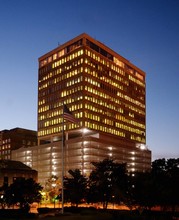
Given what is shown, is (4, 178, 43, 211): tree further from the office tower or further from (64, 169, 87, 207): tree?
the office tower

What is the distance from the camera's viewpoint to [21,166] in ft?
589

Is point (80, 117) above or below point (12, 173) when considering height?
above

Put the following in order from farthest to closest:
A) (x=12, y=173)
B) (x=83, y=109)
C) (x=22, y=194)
Result: (x=83, y=109), (x=12, y=173), (x=22, y=194)

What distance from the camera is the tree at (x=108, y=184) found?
93.8m

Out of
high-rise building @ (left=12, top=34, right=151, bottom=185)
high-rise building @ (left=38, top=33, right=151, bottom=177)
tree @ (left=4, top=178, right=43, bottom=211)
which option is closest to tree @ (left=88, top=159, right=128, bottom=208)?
tree @ (left=4, top=178, right=43, bottom=211)

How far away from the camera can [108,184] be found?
9575 centimetres

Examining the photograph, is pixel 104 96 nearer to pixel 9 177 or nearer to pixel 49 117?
pixel 49 117

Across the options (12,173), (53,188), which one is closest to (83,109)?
(53,188)

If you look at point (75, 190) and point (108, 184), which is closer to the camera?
point (75, 190)

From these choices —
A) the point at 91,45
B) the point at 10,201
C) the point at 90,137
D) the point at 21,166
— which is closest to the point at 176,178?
the point at 10,201

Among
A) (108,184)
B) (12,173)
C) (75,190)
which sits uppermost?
(12,173)

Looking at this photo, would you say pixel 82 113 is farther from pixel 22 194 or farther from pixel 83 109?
pixel 22 194

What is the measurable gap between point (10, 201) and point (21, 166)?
93.3 m

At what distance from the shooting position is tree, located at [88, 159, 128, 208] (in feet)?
308
